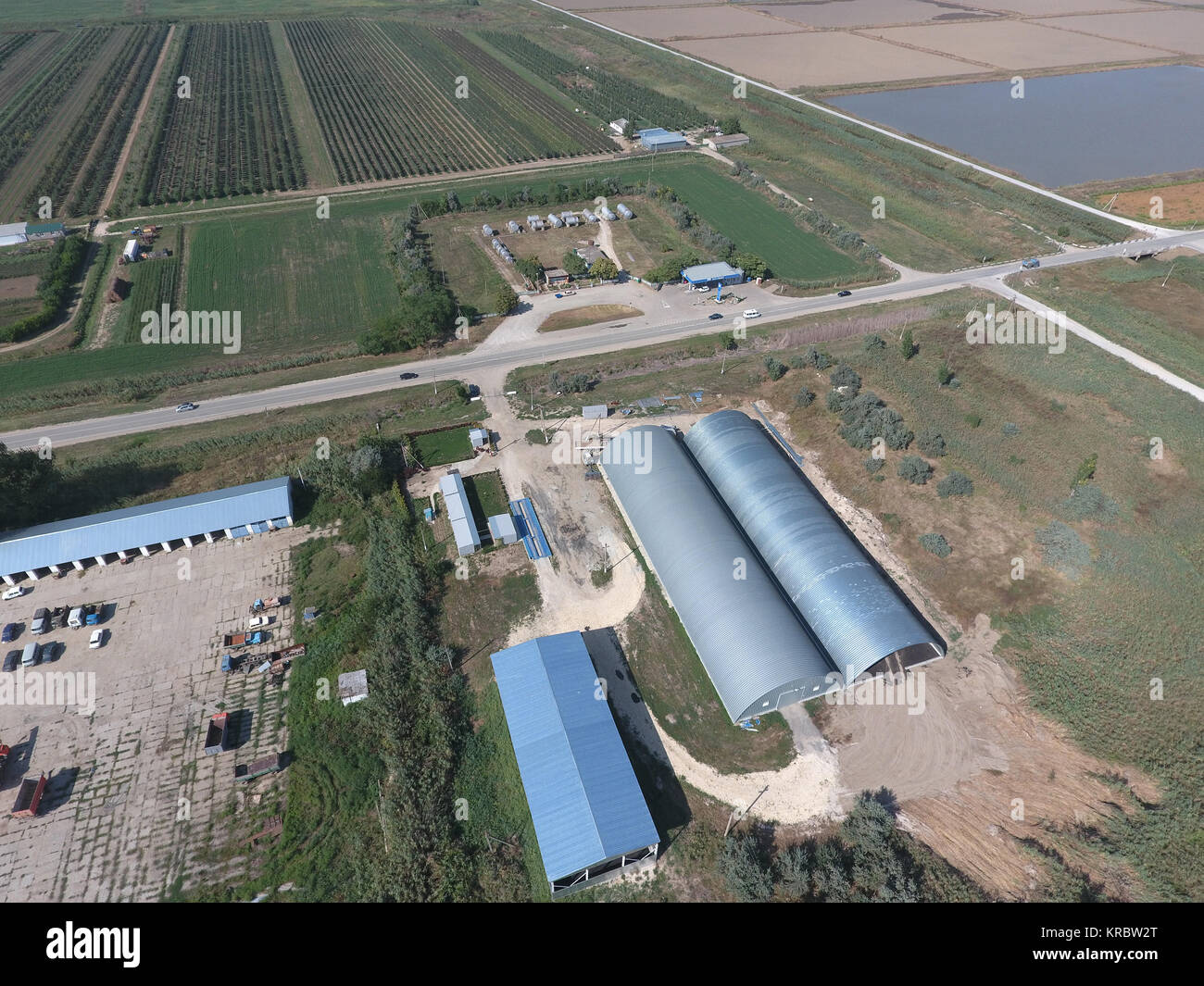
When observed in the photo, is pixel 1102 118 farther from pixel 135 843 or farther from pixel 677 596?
pixel 135 843

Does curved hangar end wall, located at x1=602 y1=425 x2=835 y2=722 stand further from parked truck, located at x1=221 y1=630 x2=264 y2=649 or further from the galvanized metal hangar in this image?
parked truck, located at x1=221 y1=630 x2=264 y2=649

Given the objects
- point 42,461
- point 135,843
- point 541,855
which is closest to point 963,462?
point 541,855

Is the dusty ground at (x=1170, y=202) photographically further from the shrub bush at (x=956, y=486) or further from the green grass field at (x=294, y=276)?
the green grass field at (x=294, y=276)

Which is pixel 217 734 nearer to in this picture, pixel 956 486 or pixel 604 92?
pixel 956 486

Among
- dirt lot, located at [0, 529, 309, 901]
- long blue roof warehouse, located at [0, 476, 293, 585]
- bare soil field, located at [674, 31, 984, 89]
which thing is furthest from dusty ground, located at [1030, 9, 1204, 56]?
dirt lot, located at [0, 529, 309, 901]

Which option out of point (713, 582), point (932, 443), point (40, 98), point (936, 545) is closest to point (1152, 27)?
point (932, 443)
